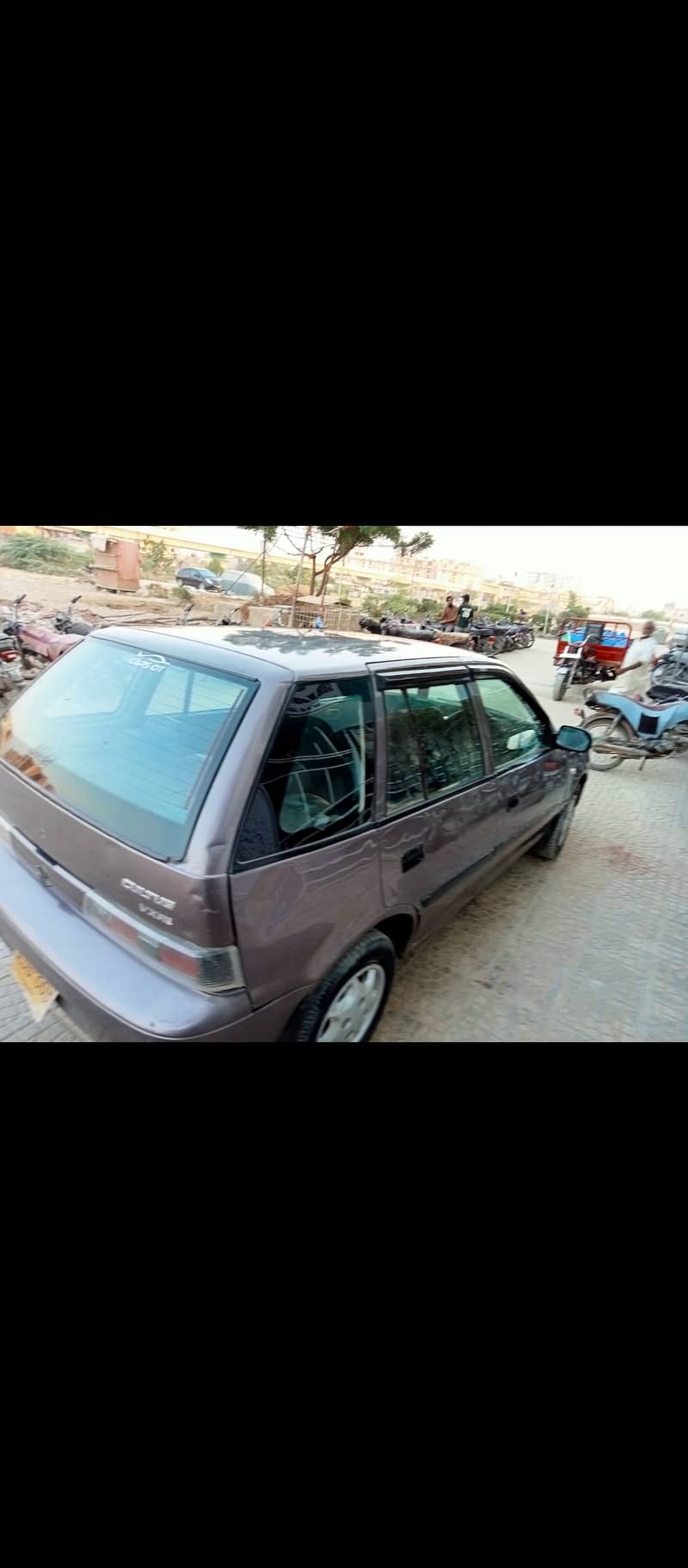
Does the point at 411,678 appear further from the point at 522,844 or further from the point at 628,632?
the point at 628,632

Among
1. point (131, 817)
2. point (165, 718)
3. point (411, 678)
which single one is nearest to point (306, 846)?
point (131, 817)

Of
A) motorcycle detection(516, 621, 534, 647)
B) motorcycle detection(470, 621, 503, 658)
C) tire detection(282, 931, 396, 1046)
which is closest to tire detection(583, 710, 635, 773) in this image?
tire detection(282, 931, 396, 1046)

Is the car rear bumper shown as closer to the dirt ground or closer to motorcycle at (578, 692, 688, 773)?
motorcycle at (578, 692, 688, 773)

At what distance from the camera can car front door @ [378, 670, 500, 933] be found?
213cm

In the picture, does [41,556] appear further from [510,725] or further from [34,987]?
[34,987]

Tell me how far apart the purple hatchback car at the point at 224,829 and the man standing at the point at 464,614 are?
13438mm

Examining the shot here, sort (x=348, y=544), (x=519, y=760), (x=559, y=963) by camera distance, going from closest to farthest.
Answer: (x=559, y=963)
(x=519, y=760)
(x=348, y=544)

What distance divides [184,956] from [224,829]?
1.14ft

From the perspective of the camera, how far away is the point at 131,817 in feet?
5.32

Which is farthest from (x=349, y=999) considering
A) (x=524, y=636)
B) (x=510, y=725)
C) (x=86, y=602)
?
(x=524, y=636)

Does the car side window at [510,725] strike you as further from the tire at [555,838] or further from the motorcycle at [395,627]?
the motorcycle at [395,627]

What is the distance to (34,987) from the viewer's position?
182 cm

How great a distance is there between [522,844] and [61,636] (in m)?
5.73

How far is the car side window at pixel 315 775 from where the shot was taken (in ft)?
5.21
